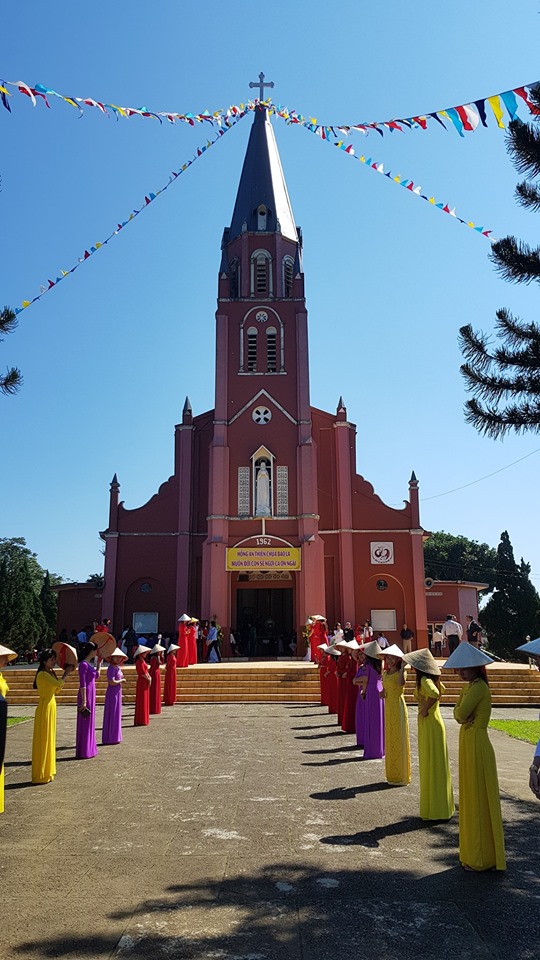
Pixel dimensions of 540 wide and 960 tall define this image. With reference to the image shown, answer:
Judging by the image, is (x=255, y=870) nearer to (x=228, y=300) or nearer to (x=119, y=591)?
(x=119, y=591)

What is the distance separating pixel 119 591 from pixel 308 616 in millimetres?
8581

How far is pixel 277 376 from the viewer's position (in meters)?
30.7

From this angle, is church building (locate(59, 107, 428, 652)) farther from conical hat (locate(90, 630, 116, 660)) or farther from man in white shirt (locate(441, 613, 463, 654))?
conical hat (locate(90, 630, 116, 660))

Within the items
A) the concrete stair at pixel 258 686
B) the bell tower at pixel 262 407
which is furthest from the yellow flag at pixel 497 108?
the bell tower at pixel 262 407

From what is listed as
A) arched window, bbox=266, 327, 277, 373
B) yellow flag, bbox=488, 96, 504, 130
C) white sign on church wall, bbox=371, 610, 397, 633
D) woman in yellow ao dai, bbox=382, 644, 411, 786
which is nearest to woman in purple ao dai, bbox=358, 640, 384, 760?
woman in yellow ao dai, bbox=382, 644, 411, 786

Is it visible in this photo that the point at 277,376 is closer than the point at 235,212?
Yes

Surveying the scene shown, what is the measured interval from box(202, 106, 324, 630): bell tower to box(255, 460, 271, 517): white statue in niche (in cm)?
4

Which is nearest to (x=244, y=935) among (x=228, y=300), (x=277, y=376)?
(x=277, y=376)

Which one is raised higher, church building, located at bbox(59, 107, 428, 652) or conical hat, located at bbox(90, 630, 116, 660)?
church building, located at bbox(59, 107, 428, 652)

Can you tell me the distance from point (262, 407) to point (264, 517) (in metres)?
5.21

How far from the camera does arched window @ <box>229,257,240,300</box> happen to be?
109 feet

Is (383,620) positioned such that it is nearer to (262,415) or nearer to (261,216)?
(262,415)

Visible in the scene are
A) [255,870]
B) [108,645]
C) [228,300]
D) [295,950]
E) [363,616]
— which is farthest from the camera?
[228,300]

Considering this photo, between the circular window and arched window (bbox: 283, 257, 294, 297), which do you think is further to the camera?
arched window (bbox: 283, 257, 294, 297)
